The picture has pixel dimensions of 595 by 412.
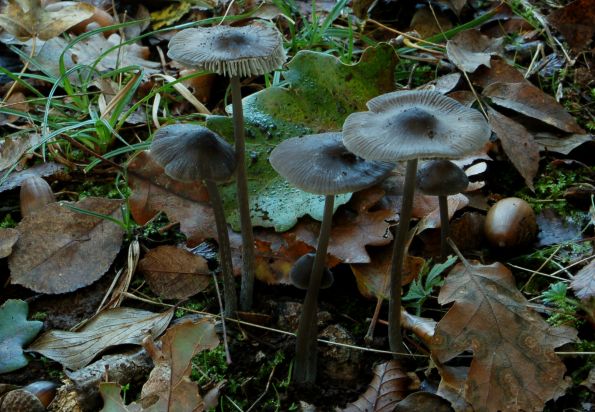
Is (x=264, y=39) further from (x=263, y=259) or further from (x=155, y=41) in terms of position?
Answer: (x=155, y=41)

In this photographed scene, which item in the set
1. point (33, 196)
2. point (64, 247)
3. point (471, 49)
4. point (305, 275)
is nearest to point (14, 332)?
point (64, 247)

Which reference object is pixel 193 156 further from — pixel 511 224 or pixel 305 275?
pixel 511 224

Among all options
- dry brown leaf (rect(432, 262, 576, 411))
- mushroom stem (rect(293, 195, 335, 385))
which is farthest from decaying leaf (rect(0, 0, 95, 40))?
dry brown leaf (rect(432, 262, 576, 411))

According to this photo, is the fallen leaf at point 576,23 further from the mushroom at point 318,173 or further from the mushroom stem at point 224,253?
the mushroom stem at point 224,253

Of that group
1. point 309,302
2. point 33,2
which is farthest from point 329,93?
point 33,2

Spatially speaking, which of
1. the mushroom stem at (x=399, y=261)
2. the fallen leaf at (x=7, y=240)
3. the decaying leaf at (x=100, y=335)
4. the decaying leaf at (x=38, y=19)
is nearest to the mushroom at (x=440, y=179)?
the mushroom stem at (x=399, y=261)
